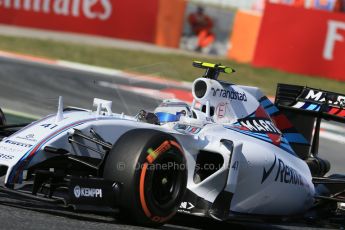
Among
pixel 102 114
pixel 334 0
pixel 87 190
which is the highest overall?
pixel 334 0

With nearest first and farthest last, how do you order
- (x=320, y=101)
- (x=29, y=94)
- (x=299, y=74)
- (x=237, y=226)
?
(x=237, y=226), (x=320, y=101), (x=29, y=94), (x=299, y=74)

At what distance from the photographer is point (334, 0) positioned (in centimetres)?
2112

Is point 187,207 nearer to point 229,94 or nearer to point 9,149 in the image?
point 229,94

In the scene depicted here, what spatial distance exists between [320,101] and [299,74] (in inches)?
395

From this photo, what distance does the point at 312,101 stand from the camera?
762 centimetres

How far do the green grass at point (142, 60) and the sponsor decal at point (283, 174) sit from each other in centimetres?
919

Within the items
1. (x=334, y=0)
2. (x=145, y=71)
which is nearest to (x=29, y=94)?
(x=145, y=71)

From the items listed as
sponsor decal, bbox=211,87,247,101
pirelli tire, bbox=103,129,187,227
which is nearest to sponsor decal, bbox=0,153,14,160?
pirelli tire, bbox=103,129,187,227

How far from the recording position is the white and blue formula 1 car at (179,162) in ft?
17.7

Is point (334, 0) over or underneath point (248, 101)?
over

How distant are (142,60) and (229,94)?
1185cm

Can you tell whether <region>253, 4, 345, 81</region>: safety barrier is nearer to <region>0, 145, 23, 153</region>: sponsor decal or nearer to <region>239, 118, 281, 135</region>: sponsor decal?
<region>239, 118, 281, 135</region>: sponsor decal

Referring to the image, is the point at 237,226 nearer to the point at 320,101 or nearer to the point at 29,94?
the point at 320,101

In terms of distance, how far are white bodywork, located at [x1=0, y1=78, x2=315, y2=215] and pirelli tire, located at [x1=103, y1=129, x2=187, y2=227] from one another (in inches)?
15.9
